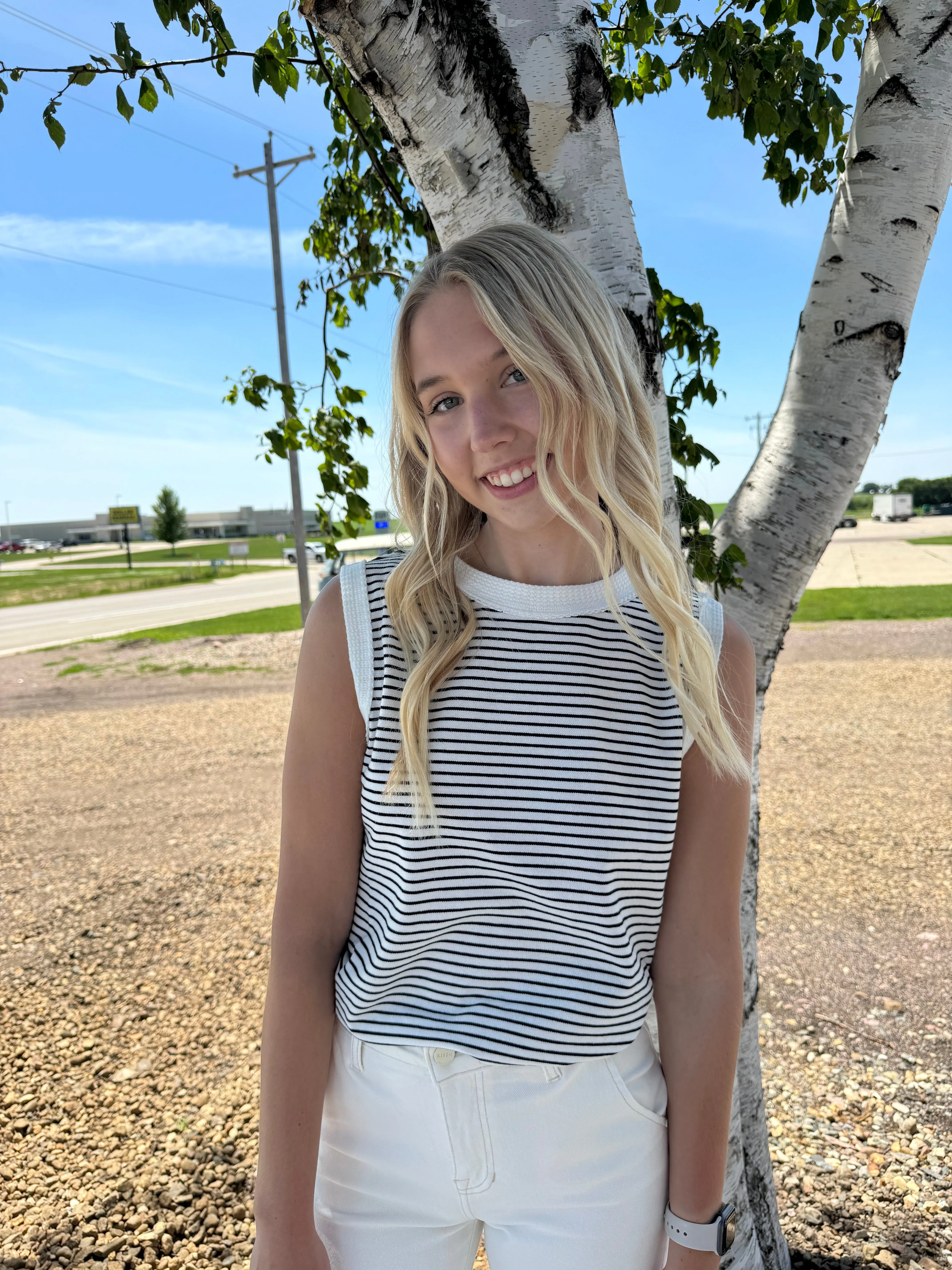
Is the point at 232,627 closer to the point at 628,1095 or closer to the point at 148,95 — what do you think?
the point at 148,95

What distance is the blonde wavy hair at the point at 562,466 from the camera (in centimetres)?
131

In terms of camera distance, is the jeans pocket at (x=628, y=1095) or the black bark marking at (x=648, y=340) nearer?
the jeans pocket at (x=628, y=1095)

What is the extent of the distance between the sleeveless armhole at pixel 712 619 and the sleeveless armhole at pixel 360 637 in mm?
555

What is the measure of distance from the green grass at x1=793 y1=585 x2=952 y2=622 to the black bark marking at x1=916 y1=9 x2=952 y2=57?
14.3m

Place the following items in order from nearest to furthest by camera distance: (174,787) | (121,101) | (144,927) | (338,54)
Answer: (338,54) < (121,101) < (144,927) < (174,787)

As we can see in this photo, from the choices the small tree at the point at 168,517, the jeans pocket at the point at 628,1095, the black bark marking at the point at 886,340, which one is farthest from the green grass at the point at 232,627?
the small tree at the point at 168,517

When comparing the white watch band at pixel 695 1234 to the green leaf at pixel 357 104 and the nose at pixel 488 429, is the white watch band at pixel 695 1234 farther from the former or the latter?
the green leaf at pixel 357 104

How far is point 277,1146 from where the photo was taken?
129 centimetres

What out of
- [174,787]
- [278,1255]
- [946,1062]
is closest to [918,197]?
[278,1255]

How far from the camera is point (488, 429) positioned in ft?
4.42

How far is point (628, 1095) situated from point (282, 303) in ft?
52.1

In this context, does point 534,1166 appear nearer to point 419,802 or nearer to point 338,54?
point 419,802

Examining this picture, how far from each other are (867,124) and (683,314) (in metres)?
0.55

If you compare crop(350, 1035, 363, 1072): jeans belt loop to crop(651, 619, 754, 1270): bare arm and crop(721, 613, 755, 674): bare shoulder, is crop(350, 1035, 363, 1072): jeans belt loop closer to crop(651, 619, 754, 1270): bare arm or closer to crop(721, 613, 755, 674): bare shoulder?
crop(651, 619, 754, 1270): bare arm
